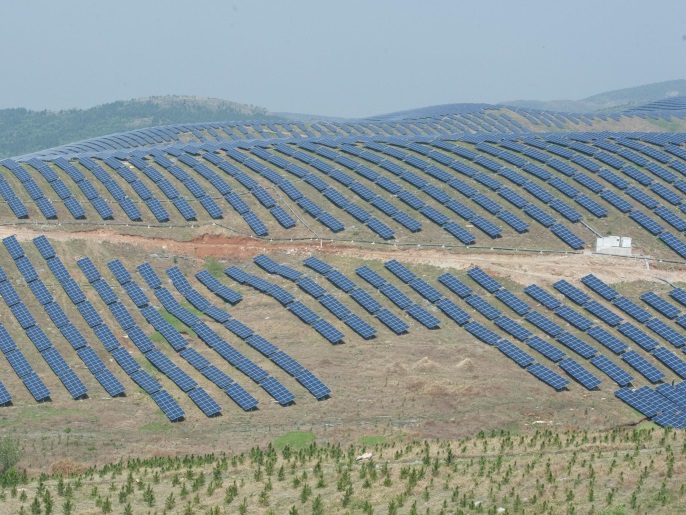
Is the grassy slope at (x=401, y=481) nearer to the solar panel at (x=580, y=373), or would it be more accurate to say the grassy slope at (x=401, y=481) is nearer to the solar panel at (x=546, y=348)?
the solar panel at (x=580, y=373)

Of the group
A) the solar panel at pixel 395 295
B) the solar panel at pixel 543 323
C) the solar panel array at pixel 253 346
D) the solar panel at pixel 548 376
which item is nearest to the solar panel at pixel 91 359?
the solar panel array at pixel 253 346

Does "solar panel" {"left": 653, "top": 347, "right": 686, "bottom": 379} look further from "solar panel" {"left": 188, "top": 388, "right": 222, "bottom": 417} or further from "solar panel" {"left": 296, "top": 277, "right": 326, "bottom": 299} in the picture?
"solar panel" {"left": 188, "top": 388, "right": 222, "bottom": 417}

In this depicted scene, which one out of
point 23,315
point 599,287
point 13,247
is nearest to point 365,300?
point 599,287

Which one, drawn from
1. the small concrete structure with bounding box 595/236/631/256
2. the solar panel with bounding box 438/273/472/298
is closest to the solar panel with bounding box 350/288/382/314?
the solar panel with bounding box 438/273/472/298

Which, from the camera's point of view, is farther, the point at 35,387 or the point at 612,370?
the point at 612,370

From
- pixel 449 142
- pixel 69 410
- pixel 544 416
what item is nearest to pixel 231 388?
pixel 69 410

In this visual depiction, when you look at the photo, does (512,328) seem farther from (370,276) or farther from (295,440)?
(295,440)

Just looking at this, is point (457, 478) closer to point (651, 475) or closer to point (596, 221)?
point (651, 475)
